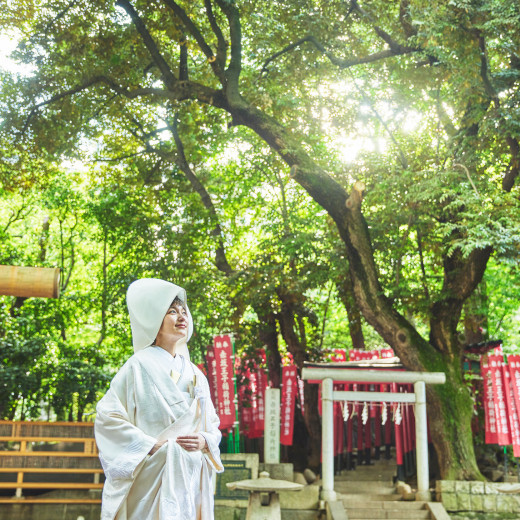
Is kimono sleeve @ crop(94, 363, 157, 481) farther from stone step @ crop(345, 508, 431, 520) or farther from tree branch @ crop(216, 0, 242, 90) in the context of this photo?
tree branch @ crop(216, 0, 242, 90)

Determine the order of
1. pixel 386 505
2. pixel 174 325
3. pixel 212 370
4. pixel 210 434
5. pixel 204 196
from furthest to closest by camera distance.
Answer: pixel 204 196, pixel 212 370, pixel 386 505, pixel 174 325, pixel 210 434

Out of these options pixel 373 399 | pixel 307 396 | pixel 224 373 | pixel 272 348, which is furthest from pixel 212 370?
pixel 373 399

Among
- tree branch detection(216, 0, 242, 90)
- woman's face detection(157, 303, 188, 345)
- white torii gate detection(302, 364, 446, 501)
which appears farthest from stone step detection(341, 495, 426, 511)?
woman's face detection(157, 303, 188, 345)

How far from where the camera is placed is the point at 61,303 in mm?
13734

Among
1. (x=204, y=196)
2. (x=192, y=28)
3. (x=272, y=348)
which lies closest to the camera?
(x=192, y=28)

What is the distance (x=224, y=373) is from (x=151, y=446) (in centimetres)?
817

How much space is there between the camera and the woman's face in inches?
135

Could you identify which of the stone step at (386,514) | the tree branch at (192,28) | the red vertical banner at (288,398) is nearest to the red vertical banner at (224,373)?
the red vertical banner at (288,398)

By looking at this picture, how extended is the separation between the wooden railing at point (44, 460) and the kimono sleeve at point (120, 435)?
7.56 metres

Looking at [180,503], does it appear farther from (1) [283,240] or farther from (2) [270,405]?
(1) [283,240]

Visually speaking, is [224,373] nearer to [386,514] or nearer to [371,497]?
[371,497]

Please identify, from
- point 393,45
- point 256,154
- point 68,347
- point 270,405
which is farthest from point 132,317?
point 256,154

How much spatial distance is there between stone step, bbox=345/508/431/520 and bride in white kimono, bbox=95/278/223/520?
653 centimetres

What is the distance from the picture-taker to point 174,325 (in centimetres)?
344
